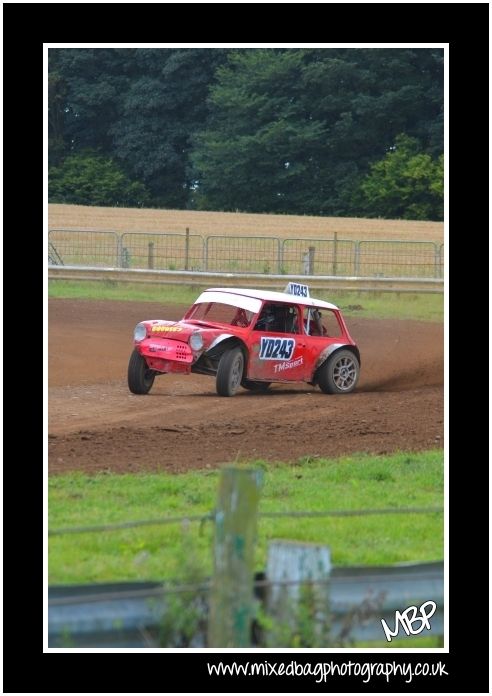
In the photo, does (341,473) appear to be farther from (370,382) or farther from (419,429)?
(370,382)

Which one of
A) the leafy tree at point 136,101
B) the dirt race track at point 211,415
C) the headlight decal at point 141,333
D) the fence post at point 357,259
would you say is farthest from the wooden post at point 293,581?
the leafy tree at point 136,101

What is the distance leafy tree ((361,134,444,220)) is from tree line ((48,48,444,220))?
0.19 feet

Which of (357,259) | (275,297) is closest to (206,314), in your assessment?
(275,297)

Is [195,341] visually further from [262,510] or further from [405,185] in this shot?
[405,185]

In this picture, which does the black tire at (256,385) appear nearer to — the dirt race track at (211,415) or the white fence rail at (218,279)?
the dirt race track at (211,415)

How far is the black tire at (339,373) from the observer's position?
15.7 meters

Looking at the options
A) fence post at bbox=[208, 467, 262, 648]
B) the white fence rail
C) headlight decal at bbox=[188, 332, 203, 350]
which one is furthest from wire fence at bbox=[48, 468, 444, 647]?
the white fence rail

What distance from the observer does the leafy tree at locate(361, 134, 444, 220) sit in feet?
146

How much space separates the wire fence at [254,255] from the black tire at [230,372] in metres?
15.1

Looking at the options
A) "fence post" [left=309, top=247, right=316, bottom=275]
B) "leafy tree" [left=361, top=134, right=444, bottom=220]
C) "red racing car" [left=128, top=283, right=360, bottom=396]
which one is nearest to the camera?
"red racing car" [left=128, top=283, right=360, bottom=396]

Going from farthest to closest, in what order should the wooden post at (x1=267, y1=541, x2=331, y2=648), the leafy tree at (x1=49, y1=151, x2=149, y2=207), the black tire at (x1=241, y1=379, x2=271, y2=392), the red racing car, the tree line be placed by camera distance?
1. the leafy tree at (x1=49, y1=151, x2=149, y2=207)
2. the tree line
3. the black tire at (x1=241, y1=379, x2=271, y2=392)
4. the red racing car
5. the wooden post at (x1=267, y1=541, x2=331, y2=648)

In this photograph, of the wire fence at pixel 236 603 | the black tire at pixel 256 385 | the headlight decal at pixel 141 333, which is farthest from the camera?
the black tire at pixel 256 385

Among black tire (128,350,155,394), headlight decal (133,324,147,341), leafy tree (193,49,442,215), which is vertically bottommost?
black tire (128,350,155,394)

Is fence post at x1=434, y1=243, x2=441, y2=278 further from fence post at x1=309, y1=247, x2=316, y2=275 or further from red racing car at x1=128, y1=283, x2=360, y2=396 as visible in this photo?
red racing car at x1=128, y1=283, x2=360, y2=396
